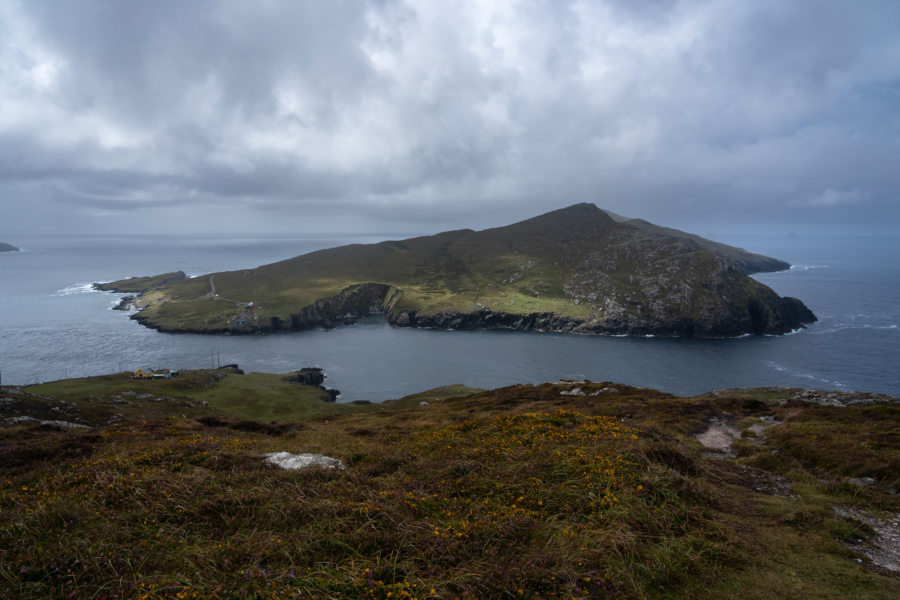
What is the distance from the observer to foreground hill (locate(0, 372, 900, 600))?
9117 millimetres

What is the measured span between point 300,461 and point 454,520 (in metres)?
9.07

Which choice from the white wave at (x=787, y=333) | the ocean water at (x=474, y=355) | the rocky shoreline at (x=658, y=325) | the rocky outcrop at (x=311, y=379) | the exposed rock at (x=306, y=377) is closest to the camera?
the rocky outcrop at (x=311, y=379)

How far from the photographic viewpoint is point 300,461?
1772 cm

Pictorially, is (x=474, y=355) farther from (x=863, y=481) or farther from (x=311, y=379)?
(x=863, y=481)

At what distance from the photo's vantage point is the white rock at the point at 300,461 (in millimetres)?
17156

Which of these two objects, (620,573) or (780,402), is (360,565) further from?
(780,402)

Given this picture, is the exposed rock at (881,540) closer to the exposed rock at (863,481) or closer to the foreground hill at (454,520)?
the foreground hill at (454,520)

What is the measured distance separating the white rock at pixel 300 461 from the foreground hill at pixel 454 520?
82cm

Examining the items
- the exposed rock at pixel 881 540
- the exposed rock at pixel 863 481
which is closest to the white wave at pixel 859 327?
the exposed rock at pixel 863 481

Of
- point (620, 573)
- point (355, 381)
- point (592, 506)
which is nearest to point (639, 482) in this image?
point (592, 506)

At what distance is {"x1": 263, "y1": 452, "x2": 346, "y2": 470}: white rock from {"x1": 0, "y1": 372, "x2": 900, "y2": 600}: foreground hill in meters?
0.82

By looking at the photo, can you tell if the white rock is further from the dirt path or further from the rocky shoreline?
the rocky shoreline

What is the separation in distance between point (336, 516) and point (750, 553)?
1243 centimetres

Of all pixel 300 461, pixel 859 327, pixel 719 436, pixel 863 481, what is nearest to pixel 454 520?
pixel 300 461
